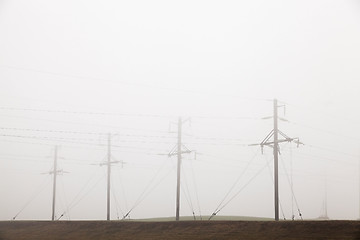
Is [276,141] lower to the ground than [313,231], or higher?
higher

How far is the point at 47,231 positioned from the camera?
106 feet

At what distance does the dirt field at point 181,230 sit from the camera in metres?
20.9

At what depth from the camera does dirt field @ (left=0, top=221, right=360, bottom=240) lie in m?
20.9

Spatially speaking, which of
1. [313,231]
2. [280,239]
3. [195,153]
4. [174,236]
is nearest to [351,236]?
[313,231]

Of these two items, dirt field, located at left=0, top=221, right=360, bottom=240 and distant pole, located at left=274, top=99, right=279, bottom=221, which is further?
distant pole, located at left=274, top=99, right=279, bottom=221

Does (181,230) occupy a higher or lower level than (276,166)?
lower

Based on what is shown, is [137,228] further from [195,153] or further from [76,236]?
[195,153]

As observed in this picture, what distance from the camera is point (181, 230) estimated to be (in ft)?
85.1

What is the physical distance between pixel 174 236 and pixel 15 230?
16554 mm

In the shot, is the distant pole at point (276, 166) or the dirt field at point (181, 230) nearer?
the dirt field at point (181, 230)

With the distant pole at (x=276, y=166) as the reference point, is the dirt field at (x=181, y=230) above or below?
below

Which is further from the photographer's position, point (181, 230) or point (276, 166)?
point (276, 166)

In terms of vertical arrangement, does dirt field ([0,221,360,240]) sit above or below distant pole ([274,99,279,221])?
below

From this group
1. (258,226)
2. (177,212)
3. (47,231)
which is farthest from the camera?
(177,212)
